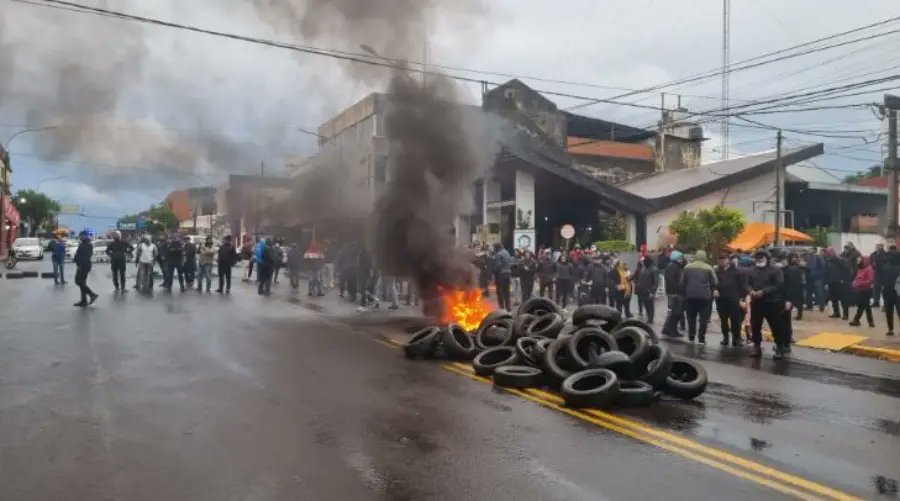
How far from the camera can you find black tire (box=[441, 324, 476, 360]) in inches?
366

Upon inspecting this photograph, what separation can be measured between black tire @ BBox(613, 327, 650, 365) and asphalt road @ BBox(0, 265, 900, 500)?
645 millimetres

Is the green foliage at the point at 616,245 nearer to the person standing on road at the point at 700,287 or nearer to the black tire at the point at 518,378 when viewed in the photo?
the person standing on road at the point at 700,287

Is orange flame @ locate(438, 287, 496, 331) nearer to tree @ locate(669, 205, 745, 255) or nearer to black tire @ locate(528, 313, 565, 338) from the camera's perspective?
black tire @ locate(528, 313, 565, 338)

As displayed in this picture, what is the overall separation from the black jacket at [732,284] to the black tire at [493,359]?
14.9ft

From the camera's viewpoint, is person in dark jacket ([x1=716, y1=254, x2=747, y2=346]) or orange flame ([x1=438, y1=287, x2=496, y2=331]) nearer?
person in dark jacket ([x1=716, y1=254, x2=747, y2=346])

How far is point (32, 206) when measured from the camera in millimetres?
65812

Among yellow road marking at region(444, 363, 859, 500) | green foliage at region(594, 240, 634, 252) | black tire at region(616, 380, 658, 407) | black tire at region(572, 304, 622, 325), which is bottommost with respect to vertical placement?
yellow road marking at region(444, 363, 859, 500)

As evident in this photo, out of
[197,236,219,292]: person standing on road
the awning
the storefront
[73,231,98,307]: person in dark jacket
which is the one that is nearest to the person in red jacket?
the awning

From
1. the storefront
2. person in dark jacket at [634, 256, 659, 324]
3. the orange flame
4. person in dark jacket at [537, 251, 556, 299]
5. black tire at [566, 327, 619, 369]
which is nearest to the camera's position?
black tire at [566, 327, 619, 369]

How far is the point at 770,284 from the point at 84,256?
13.2 metres

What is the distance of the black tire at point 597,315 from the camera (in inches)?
350

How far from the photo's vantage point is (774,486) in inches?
177

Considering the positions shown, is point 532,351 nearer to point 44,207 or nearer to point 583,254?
point 583,254

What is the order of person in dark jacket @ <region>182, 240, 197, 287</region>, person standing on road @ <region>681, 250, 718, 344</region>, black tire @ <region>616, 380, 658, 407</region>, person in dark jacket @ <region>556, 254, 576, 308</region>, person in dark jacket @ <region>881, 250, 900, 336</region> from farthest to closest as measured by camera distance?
1. person in dark jacket @ <region>182, 240, 197, 287</region>
2. person in dark jacket @ <region>556, 254, 576, 308</region>
3. person in dark jacket @ <region>881, 250, 900, 336</region>
4. person standing on road @ <region>681, 250, 718, 344</region>
5. black tire @ <region>616, 380, 658, 407</region>
